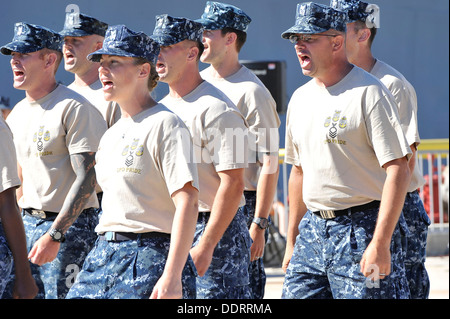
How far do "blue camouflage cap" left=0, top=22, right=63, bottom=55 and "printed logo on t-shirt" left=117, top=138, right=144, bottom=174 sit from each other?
164 cm

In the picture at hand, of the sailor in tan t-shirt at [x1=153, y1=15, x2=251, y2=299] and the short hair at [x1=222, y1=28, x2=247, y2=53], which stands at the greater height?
the short hair at [x1=222, y1=28, x2=247, y2=53]

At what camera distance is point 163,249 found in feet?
13.8

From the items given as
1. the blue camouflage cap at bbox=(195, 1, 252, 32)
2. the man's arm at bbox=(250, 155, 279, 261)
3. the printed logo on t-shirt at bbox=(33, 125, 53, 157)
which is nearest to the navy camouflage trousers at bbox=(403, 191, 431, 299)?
the man's arm at bbox=(250, 155, 279, 261)

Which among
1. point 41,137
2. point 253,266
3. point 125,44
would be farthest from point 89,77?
point 125,44

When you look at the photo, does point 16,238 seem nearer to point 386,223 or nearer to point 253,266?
point 386,223

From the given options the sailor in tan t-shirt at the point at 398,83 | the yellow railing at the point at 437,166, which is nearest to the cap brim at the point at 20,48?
the sailor in tan t-shirt at the point at 398,83

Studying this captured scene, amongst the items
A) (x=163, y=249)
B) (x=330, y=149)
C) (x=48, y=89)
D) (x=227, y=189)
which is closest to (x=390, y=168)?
(x=330, y=149)

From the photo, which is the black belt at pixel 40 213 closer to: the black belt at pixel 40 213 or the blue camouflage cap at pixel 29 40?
the black belt at pixel 40 213

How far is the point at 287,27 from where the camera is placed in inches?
619

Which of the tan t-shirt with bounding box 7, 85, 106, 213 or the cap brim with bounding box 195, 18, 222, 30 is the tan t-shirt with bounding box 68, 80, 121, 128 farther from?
the cap brim with bounding box 195, 18, 222, 30

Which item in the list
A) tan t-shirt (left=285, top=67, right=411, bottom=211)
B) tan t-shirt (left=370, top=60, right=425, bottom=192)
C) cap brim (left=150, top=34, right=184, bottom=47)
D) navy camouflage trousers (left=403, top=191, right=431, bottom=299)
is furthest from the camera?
navy camouflage trousers (left=403, top=191, right=431, bottom=299)

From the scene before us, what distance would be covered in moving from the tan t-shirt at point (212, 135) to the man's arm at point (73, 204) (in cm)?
69

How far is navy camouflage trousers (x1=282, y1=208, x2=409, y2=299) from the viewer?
185 inches

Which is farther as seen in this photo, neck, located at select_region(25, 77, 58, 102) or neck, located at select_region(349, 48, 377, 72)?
A: neck, located at select_region(349, 48, 377, 72)
